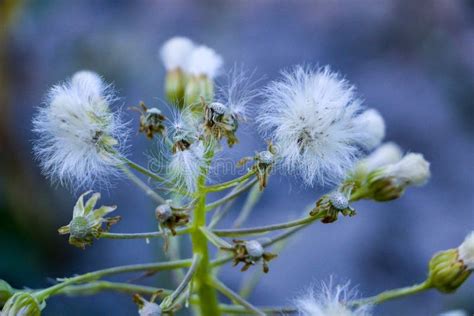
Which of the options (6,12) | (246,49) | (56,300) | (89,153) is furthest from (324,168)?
(246,49)

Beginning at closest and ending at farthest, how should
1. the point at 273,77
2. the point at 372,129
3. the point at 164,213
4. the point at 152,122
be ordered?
the point at 164,213
the point at 152,122
the point at 372,129
the point at 273,77

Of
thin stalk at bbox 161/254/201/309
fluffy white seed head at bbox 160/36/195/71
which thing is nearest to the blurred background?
fluffy white seed head at bbox 160/36/195/71

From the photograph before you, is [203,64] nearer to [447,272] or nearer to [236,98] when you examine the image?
[236,98]

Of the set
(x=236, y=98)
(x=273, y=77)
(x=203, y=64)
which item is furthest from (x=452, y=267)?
(x=273, y=77)

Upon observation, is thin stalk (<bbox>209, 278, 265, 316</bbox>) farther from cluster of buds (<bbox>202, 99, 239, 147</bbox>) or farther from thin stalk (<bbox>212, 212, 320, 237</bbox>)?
cluster of buds (<bbox>202, 99, 239, 147</bbox>)

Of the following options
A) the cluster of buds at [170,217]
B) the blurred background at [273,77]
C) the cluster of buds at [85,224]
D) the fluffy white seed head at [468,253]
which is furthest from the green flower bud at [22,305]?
the blurred background at [273,77]

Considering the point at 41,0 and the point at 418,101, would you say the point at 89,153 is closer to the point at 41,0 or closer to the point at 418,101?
the point at 41,0

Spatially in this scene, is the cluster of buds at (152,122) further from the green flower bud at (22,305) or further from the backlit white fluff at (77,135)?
the green flower bud at (22,305)
